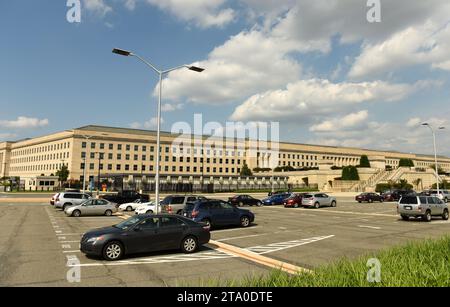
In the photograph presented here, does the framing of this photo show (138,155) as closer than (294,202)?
No

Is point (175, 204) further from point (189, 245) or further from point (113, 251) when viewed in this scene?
point (113, 251)

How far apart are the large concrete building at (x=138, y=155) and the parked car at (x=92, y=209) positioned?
6968 centimetres

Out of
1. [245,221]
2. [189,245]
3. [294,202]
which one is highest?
[294,202]

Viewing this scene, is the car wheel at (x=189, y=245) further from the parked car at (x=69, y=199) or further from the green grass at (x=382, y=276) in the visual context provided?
the parked car at (x=69, y=199)

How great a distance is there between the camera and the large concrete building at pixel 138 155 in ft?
370

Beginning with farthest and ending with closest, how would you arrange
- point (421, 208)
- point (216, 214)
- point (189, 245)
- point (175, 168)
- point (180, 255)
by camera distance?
point (175, 168) → point (421, 208) → point (216, 214) → point (189, 245) → point (180, 255)

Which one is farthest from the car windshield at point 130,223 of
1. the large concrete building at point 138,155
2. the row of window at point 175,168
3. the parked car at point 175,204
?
the row of window at point 175,168

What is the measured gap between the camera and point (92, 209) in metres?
29.3

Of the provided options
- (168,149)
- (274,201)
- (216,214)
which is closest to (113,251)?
(216,214)

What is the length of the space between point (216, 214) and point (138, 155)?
108979 mm

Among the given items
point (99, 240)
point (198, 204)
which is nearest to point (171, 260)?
point (99, 240)
